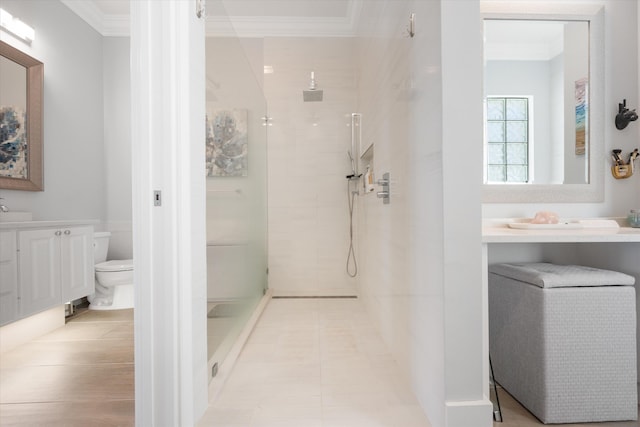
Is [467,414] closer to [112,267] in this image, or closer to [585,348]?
[585,348]

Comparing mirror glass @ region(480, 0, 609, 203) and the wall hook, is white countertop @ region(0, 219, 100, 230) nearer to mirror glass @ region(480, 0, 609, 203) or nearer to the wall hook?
mirror glass @ region(480, 0, 609, 203)

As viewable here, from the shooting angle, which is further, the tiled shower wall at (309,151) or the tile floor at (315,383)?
the tiled shower wall at (309,151)

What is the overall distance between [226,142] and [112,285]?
1886mm

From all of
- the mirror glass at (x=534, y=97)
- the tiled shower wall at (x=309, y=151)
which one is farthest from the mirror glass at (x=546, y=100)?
the tiled shower wall at (x=309, y=151)

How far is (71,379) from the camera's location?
1713 millimetres

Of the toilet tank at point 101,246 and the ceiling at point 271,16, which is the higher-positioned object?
the ceiling at point 271,16

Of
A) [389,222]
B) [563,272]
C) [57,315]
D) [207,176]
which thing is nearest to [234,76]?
[207,176]

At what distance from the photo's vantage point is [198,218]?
4.36 feet

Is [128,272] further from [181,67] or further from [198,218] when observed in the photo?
[181,67]

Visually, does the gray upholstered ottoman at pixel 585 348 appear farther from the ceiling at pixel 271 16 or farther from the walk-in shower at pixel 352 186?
the ceiling at pixel 271 16

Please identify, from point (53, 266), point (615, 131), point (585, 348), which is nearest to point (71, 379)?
point (53, 266)

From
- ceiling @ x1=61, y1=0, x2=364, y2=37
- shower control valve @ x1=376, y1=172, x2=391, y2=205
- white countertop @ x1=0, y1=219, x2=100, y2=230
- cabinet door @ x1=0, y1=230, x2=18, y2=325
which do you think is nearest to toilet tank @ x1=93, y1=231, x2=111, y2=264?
white countertop @ x1=0, y1=219, x2=100, y2=230

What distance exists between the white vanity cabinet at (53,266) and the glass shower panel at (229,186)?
1.25 m

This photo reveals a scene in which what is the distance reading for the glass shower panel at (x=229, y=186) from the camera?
155 centimetres
